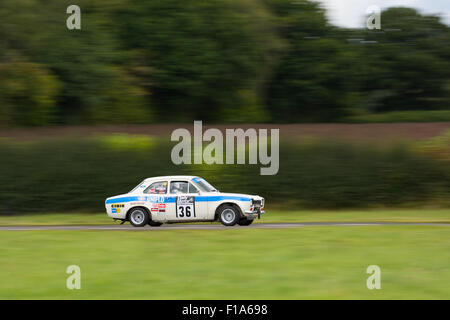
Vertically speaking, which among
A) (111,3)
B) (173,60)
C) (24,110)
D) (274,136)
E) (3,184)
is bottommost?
(3,184)

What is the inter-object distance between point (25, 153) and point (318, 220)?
1243cm

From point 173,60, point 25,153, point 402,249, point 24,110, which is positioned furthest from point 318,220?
point 173,60

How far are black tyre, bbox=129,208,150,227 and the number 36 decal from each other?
96cm

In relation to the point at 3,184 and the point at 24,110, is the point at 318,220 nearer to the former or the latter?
the point at 3,184

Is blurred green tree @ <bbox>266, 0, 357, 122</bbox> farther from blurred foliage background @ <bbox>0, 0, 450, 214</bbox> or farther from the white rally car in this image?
the white rally car

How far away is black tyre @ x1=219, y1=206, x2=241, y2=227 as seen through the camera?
1759 cm

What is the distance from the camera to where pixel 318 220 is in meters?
20.1

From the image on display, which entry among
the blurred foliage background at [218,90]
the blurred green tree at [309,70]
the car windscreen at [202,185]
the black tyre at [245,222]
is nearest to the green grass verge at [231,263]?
the black tyre at [245,222]

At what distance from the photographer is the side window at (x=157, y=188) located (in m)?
17.8

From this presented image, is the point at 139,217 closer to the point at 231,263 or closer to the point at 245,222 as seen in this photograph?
the point at 245,222

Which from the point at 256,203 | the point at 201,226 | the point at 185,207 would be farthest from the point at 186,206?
the point at 256,203

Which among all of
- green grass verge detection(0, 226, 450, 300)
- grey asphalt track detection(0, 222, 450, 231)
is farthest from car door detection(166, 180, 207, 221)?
green grass verge detection(0, 226, 450, 300)

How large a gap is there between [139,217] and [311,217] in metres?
6.47

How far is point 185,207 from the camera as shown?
17578 millimetres
